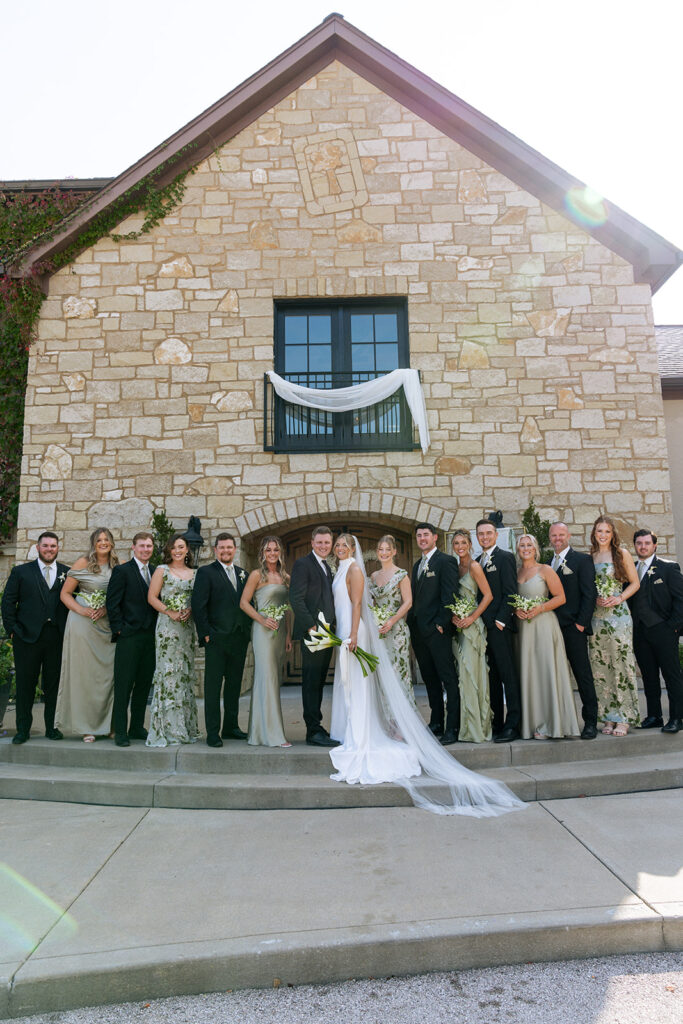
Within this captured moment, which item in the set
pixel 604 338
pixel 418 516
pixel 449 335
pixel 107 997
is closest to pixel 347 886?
pixel 107 997

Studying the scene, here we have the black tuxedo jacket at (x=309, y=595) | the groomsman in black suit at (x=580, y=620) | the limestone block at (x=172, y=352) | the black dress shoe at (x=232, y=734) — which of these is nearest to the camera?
the black tuxedo jacket at (x=309, y=595)

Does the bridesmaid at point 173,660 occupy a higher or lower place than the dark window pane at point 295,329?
lower

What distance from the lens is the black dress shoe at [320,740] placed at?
5738 millimetres

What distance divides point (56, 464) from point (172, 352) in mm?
2061

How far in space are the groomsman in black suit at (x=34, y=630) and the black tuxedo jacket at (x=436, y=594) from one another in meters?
3.17

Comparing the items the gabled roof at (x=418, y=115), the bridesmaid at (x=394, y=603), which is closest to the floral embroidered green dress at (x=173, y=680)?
the bridesmaid at (x=394, y=603)

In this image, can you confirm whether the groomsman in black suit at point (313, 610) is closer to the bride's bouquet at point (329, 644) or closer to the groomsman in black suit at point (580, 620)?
the bride's bouquet at point (329, 644)

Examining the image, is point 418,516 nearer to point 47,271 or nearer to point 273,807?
point 273,807

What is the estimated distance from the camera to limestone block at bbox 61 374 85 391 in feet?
29.7

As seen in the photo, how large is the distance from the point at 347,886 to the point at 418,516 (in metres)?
5.47

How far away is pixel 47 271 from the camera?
9.23m

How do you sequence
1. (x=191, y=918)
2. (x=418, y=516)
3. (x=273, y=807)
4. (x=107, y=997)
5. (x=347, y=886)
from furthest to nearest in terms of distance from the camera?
(x=418, y=516)
(x=273, y=807)
(x=347, y=886)
(x=191, y=918)
(x=107, y=997)

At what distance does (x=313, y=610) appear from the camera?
5785 millimetres

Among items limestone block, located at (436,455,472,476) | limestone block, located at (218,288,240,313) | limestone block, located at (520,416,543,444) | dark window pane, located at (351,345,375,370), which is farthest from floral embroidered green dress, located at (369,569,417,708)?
limestone block, located at (218,288,240,313)
